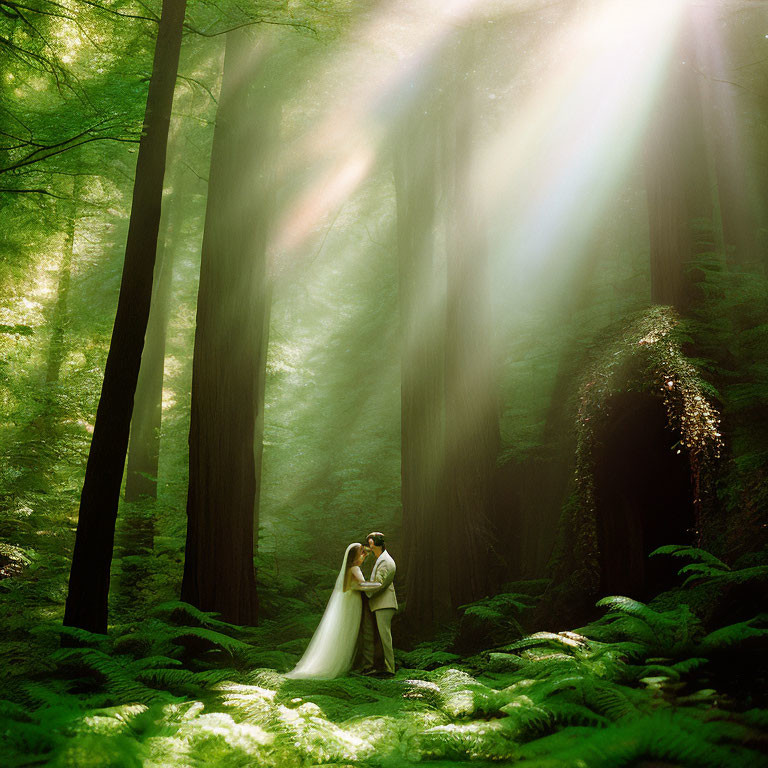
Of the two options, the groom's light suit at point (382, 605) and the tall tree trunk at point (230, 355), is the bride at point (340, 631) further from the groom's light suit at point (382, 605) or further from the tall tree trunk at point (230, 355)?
the tall tree trunk at point (230, 355)

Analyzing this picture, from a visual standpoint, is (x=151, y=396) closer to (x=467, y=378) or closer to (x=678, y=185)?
(x=467, y=378)

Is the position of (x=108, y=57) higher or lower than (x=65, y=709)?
higher

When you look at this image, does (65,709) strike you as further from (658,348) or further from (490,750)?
(658,348)

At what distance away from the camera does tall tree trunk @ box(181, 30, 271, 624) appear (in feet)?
29.7

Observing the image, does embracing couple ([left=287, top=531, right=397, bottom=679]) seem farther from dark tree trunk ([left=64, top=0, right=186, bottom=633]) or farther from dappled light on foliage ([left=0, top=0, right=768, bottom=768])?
dark tree trunk ([left=64, top=0, right=186, bottom=633])

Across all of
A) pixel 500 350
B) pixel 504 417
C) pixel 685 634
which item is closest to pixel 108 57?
pixel 500 350

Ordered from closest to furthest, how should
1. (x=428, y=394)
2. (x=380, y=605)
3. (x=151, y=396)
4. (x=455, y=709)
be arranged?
(x=455, y=709) < (x=380, y=605) < (x=428, y=394) < (x=151, y=396)

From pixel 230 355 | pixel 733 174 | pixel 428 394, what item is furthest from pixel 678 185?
pixel 230 355

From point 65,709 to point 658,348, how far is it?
22.2 ft

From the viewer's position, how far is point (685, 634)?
507 centimetres

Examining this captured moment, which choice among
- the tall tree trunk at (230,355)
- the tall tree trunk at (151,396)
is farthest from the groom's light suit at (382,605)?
the tall tree trunk at (151,396)

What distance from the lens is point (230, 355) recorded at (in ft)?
31.8

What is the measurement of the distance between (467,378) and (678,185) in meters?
4.05

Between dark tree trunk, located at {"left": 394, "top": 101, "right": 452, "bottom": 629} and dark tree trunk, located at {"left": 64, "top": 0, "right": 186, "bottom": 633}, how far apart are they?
15.8 feet
